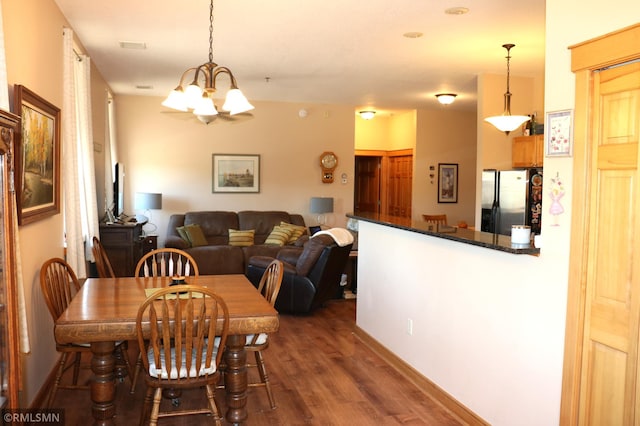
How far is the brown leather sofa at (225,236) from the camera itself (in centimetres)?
796

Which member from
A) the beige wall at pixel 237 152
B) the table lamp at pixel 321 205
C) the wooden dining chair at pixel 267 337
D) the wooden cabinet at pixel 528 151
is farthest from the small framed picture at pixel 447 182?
the wooden dining chair at pixel 267 337

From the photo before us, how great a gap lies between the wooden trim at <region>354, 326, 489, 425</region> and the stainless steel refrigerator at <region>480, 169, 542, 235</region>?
7.67 ft

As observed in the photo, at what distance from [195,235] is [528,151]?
15.7 ft

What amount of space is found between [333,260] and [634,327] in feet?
12.4

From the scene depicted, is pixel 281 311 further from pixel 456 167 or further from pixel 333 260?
pixel 456 167

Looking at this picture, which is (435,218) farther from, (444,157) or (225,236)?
(225,236)

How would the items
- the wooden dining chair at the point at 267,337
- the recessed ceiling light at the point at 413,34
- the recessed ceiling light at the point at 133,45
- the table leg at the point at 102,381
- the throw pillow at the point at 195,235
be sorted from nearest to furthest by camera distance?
the table leg at the point at 102,381 → the wooden dining chair at the point at 267,337 → the recessed ceiling light at the point at 413,34 → the recessed ceiling light at the point at 133,45 → the throw pillow at the point at 195,235

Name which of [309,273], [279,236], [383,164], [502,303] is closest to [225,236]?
[279,236]

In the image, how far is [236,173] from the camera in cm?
926

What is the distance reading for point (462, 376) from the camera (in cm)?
354

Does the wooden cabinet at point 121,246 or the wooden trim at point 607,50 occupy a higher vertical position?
the wooden trim at point 607,50

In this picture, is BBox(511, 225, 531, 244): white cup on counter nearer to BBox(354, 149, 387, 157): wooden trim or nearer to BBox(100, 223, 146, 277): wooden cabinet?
BBox(100, 223, 146, 277): wooden cabinet

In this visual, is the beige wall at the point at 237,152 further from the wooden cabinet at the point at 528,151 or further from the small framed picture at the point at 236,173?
the wooden cabinet at the point at 528,151

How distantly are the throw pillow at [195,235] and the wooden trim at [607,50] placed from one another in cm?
652
